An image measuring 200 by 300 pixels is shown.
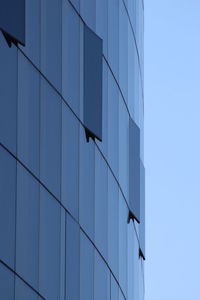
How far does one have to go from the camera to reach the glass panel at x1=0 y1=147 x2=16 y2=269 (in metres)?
26.2

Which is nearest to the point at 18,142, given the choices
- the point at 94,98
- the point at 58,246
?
the point at 58,246

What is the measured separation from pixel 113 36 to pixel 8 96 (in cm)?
1406

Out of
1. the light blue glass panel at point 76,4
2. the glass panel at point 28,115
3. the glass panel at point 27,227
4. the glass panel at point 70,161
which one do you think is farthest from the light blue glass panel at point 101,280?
the glass panel at point 28,115

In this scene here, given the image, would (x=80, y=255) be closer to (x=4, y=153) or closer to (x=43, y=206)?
(x=43, y=206)

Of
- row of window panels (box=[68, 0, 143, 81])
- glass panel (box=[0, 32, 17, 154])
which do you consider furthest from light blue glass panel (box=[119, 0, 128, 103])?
glass panel (box=[0, 32, 17, 154])

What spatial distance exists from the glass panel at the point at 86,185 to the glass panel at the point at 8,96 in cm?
680

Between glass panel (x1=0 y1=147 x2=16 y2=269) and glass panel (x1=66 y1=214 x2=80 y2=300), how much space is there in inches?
208

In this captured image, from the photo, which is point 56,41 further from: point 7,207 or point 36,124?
point 7,207

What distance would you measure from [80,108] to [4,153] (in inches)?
318

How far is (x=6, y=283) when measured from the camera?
1035 inches

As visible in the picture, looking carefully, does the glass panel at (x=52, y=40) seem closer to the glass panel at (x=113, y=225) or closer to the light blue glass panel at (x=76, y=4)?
the light blue glass panel at (x=76, y=4)

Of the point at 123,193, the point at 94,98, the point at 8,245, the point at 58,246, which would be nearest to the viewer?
the point at 8,245

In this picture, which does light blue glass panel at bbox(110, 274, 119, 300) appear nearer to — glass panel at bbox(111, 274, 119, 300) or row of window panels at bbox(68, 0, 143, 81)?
glass panel at bbox(111, 274, 119, 300)

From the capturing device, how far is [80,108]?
34.5 m
